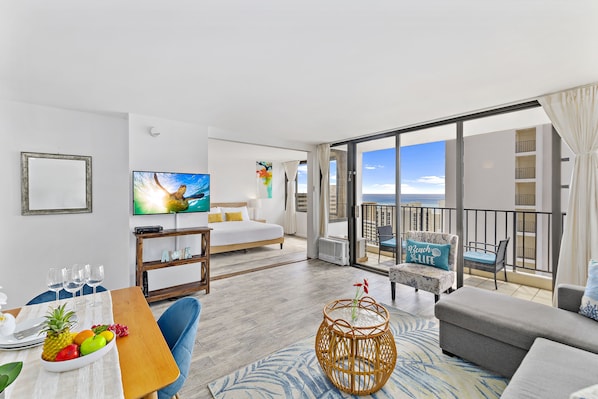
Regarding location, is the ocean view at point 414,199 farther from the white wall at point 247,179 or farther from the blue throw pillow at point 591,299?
the blue throw pillow at point 591,299

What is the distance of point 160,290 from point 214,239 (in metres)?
2.14

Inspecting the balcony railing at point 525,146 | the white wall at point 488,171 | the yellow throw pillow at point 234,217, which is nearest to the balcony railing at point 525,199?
the balcony railing at point 525,146

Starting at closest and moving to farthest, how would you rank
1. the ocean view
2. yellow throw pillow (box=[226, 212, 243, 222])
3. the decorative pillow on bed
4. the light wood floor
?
1. the light wood floor
2. the ocean view
3. yellow throw pillow (box=[226, 212, 243, 222])
4. the decorative pillow on bed

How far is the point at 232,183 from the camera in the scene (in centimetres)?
796

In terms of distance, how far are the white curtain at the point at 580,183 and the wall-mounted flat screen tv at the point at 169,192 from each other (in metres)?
4.22

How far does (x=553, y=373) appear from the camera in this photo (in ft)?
4.47

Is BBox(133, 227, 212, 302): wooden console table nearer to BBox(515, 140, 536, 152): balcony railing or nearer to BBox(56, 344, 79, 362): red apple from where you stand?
BBox(56, 344, 79, 362): red apple

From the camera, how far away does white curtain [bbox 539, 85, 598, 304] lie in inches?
96.3

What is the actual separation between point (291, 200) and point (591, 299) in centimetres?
723

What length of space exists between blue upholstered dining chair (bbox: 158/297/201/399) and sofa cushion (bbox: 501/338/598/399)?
1543 millimetres

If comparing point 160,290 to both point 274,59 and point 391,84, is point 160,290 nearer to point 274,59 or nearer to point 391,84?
point 274,59

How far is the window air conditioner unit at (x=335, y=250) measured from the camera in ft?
16.4

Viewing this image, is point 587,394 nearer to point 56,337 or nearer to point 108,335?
point 108,335

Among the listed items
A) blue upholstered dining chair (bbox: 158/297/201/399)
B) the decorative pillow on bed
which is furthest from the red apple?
the decorative pillow on bed
